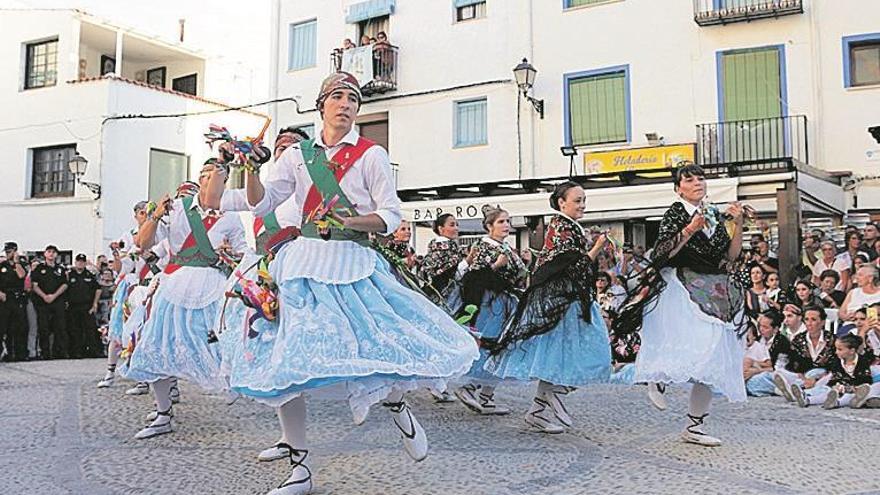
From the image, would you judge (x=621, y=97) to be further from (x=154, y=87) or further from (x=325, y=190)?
(x=325, y=190)

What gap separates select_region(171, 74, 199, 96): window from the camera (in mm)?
26016

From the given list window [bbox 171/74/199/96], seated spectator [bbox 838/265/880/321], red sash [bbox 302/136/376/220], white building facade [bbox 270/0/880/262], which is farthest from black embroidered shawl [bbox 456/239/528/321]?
window [bbox 171/74/199/96]

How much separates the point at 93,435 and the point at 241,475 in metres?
1.84

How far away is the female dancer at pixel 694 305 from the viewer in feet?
17.0

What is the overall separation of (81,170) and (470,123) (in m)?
9.88

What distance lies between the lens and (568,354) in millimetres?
5727

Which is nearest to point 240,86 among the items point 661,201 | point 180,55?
point 180,55

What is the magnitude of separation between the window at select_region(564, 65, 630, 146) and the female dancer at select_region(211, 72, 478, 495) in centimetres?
1370

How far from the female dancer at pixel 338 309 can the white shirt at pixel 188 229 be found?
1.78 meters

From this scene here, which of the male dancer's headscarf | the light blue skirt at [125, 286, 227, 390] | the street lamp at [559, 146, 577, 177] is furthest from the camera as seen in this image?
the street lamp at [559, 146, 577, 177]

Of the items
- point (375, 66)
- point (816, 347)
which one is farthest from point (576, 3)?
point (816, 347)

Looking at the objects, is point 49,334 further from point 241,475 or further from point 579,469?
point 579,469

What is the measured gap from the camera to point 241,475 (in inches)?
172

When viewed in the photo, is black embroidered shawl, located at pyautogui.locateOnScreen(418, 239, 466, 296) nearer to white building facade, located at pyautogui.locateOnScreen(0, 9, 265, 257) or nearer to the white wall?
the white wall
